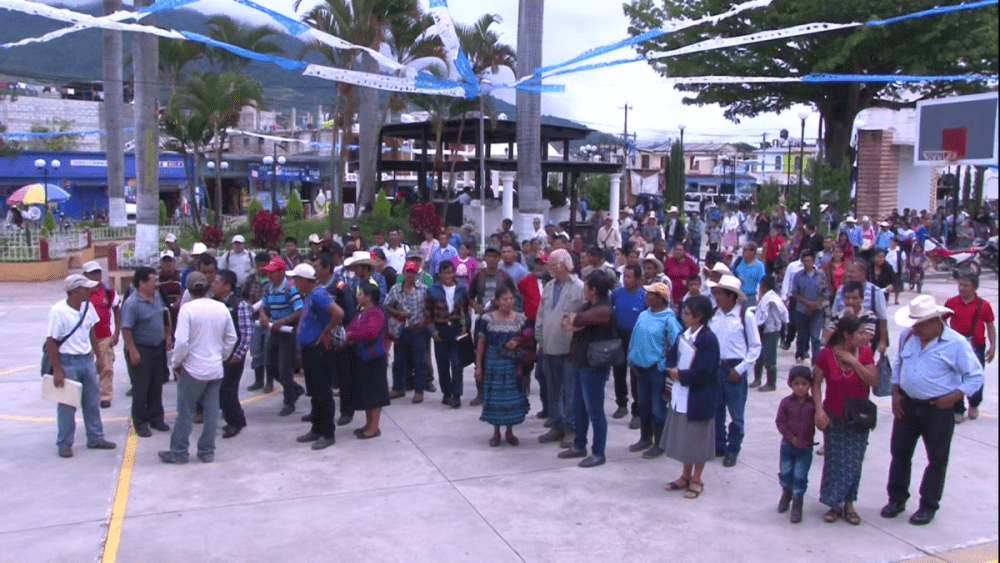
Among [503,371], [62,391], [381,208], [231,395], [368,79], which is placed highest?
[368,79]

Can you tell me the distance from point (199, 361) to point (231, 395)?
3.55ft

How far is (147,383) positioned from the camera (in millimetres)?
8641

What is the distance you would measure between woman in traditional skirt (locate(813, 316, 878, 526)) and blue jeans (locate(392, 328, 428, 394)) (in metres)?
4.69

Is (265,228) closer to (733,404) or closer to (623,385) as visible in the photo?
(623,385)

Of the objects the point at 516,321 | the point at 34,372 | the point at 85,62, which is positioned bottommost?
the point at 34,372

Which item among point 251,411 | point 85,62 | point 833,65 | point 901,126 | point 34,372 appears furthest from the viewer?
point 85,62

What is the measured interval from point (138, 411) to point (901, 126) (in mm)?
27288

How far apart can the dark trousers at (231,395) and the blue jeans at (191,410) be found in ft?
2.01

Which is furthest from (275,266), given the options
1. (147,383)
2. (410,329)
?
(147,383)

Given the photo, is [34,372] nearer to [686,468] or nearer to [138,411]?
[138,411]

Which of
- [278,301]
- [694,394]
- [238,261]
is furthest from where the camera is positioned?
[238,261]

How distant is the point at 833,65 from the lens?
26.9 meters

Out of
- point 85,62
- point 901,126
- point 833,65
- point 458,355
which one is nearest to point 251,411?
point 458,355

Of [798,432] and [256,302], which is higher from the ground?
[256,302]
